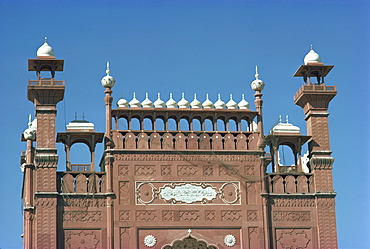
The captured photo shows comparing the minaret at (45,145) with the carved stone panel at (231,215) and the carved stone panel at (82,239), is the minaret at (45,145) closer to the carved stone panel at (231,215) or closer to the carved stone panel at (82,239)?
the carved stone panel at (82,239)

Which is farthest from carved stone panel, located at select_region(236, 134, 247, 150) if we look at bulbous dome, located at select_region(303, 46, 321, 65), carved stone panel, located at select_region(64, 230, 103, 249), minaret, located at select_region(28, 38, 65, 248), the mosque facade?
minaret, located at select_region(28, 38, 65, 248)

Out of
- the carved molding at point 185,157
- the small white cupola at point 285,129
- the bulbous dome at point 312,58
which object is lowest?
the carved molding at point 185,157

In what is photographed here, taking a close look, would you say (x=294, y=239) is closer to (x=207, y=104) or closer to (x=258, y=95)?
(x=258, y=95)

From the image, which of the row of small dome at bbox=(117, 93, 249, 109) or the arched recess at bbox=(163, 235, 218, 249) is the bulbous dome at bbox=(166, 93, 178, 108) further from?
the arched recess at bbox=(163, 235, 218, 249)

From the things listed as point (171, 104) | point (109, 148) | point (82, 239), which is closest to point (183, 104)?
point (171, 104)

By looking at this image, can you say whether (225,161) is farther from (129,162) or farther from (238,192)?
(129,162)

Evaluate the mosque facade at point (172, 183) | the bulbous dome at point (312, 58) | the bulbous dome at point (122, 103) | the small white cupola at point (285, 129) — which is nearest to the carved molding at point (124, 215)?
the mosque facade at point (172, 183)

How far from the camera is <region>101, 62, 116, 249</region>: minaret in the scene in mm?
39469

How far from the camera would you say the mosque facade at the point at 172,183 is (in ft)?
130

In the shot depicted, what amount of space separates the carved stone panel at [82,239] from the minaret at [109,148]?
0.48 metres

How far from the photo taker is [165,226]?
1570 inches

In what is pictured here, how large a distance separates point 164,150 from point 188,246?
3946 millimetres

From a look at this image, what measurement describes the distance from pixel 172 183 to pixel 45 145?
5.25 m

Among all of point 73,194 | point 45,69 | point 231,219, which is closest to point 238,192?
point 231,219
